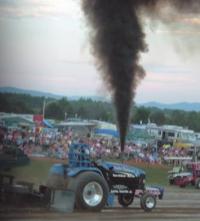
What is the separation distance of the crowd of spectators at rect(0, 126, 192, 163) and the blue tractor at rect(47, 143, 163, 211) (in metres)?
0.16

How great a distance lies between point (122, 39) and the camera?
5566mm

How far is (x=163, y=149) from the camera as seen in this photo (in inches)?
248

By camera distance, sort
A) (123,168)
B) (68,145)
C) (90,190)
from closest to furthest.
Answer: (68,145)
(90,190)
(123,168)

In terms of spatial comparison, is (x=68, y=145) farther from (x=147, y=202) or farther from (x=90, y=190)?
(x=147, y=202)

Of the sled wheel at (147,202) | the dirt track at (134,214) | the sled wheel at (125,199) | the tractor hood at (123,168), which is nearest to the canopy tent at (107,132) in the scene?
the dirt track at (134,214)

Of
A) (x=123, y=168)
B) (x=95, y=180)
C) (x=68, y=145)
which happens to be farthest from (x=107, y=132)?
(x=123, y=168)

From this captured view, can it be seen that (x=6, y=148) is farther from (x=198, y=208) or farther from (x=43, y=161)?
(x=198, y=208)

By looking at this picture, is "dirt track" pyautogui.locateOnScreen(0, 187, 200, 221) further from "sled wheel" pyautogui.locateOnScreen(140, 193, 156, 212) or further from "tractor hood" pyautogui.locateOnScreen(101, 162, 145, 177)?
"tractor hood" pyautogui.locateOnScreen(101, 162, 145, 177)

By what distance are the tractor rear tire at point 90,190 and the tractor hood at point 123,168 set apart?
0.17 meters

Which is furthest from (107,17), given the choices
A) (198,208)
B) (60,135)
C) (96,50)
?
(198,208)

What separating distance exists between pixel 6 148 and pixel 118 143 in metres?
1.83

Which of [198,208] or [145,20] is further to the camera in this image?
[198,208]

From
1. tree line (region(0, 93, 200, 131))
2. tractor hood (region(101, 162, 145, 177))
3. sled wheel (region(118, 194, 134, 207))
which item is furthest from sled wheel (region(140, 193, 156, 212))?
tree line (region(0, 93, 200, 131))

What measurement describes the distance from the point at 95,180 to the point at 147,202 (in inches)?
49.7
